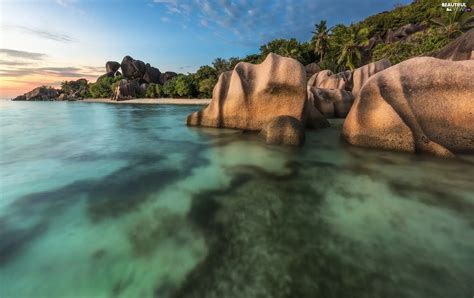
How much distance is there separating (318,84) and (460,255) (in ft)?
63.9

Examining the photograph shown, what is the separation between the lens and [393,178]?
4785 mm

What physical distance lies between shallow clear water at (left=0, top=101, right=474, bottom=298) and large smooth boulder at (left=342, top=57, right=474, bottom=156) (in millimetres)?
613

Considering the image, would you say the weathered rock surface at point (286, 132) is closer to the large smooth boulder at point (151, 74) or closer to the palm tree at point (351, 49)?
the palm tree at point (351, 49)

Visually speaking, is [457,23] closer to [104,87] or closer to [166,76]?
[166,76]

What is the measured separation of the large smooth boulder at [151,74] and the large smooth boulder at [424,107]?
236 ft

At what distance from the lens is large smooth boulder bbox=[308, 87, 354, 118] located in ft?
45.0

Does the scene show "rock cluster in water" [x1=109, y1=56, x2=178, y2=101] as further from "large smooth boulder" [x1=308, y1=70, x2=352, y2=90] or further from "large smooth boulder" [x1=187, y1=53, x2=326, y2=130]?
"large smooth boulder" [x1=187, y1=53, x2=326, y2=130]

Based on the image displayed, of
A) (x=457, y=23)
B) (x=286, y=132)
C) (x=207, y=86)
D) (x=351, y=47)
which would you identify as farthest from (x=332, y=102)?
(x=207, y=86)

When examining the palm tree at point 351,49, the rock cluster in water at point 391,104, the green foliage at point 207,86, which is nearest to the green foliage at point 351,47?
the palm tree at point 351,49

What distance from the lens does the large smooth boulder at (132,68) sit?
6962cm

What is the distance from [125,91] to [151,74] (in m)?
14.9

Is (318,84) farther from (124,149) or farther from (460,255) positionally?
(460,255)

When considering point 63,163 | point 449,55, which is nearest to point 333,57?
point 449,55

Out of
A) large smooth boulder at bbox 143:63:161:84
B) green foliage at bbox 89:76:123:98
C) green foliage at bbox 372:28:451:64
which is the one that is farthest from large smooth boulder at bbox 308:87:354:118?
green foliage at bbox 89:76:123:98
